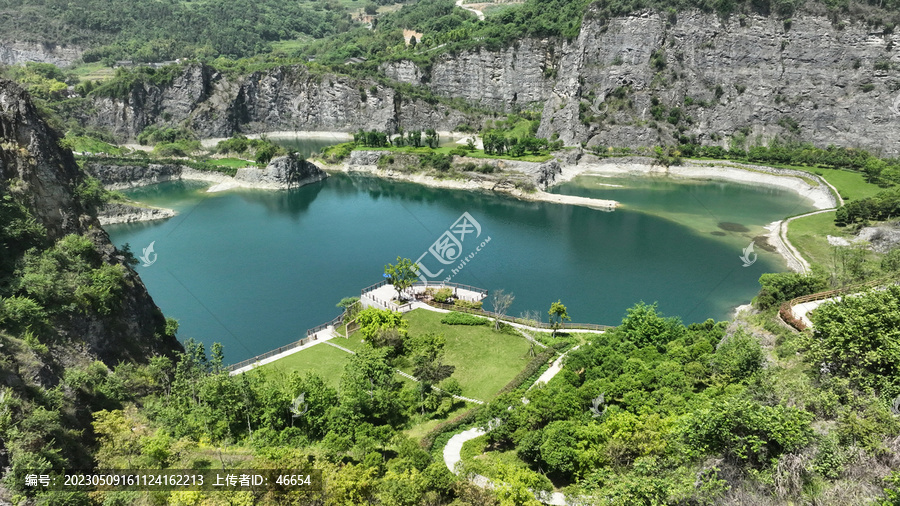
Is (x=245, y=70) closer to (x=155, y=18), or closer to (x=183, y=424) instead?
(x=155, y=18)

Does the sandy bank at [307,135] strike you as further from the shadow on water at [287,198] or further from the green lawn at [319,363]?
the green lawn at [319,363]

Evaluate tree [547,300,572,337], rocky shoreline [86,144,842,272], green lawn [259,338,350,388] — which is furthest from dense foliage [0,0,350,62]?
tree [547,300,572,337]

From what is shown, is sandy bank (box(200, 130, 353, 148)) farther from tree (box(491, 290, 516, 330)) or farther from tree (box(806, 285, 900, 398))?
tree (box(806, 285, 900, 398))

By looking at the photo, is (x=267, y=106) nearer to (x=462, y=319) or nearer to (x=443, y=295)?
(x=443, y=295)

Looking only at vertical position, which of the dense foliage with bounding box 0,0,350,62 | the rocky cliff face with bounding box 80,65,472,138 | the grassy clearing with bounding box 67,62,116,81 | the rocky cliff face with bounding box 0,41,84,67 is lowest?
the rocky cliff face with bounding box 80,65,472,138

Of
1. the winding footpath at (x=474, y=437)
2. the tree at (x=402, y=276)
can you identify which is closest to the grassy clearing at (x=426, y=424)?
the winding footpath at (x=474, y=437)

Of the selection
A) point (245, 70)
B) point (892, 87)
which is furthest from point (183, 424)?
point (245, 70)
